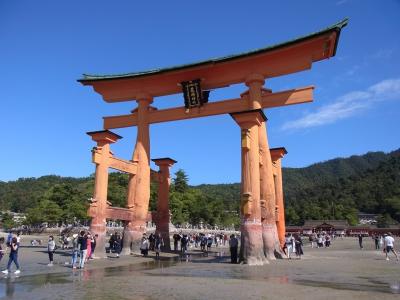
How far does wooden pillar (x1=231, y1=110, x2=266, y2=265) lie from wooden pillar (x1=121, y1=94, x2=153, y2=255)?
7.98m

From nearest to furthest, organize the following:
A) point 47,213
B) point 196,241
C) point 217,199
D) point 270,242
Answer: point 270,242, point 196,241, point 47,213, point 217,199

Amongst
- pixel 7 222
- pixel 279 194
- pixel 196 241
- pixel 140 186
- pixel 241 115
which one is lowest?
pixel 196 241

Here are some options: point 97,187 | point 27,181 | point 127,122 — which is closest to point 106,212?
point 97,187

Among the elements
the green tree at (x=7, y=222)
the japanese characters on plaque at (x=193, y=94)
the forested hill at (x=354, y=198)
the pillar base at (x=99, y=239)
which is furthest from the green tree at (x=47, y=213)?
the forested hill at (x=354, y=198)

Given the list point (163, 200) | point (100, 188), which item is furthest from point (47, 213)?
point (100, 188)

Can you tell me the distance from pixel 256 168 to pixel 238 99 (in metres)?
5.69

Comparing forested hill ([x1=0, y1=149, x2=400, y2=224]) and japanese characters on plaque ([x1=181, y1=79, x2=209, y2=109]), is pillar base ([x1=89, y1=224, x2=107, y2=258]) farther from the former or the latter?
forested hill ([x1=0, y1=149, x2=400, y2=224])

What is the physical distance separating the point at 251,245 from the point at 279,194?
8.78m

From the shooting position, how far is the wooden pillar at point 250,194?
1736cm

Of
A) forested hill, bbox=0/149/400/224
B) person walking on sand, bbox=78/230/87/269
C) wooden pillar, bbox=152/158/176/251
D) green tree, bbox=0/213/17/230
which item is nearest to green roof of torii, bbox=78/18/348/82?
wooden pillar, bbox=152/158/176/251

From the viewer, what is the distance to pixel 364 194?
13138 cm

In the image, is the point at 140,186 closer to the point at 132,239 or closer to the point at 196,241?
the point at 132,239

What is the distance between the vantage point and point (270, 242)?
20.5 m

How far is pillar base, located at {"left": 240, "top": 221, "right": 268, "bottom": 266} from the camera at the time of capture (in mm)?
17156
